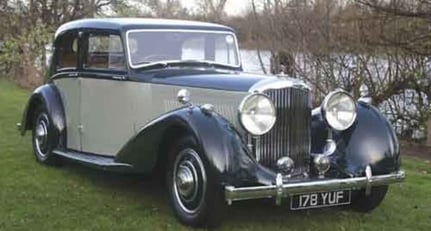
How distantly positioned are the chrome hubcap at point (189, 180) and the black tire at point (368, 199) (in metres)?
1.55

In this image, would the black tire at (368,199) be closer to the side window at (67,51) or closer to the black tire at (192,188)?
the black tire at (192,188)

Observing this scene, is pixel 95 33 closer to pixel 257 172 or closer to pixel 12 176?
pixel 12 176

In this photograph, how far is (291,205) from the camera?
5.33 m

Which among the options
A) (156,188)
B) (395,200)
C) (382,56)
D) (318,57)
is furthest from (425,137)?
(156,188)

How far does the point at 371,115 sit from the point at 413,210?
979 mm

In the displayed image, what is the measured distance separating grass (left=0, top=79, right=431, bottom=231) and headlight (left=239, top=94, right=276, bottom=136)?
32.6 inches

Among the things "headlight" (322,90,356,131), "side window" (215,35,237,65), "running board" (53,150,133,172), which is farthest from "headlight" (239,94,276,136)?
"side window" (215,35,237,65)

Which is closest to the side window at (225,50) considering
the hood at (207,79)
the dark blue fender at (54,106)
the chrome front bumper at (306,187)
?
the hood at (207,79)

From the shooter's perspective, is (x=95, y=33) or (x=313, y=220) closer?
(x=313, y=220)

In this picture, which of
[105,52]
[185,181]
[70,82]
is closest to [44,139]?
[70,82]

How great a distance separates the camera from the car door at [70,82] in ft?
23.9

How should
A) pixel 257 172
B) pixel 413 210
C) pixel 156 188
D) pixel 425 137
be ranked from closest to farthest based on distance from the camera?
1. pixel 257 172
2. pixel 413 210
3. pixel 156 188
4. pixel 425 137

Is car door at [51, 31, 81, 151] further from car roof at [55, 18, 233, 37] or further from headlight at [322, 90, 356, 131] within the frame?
headlight at [322, 90, 356, 131]

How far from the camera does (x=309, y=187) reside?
5.21m
